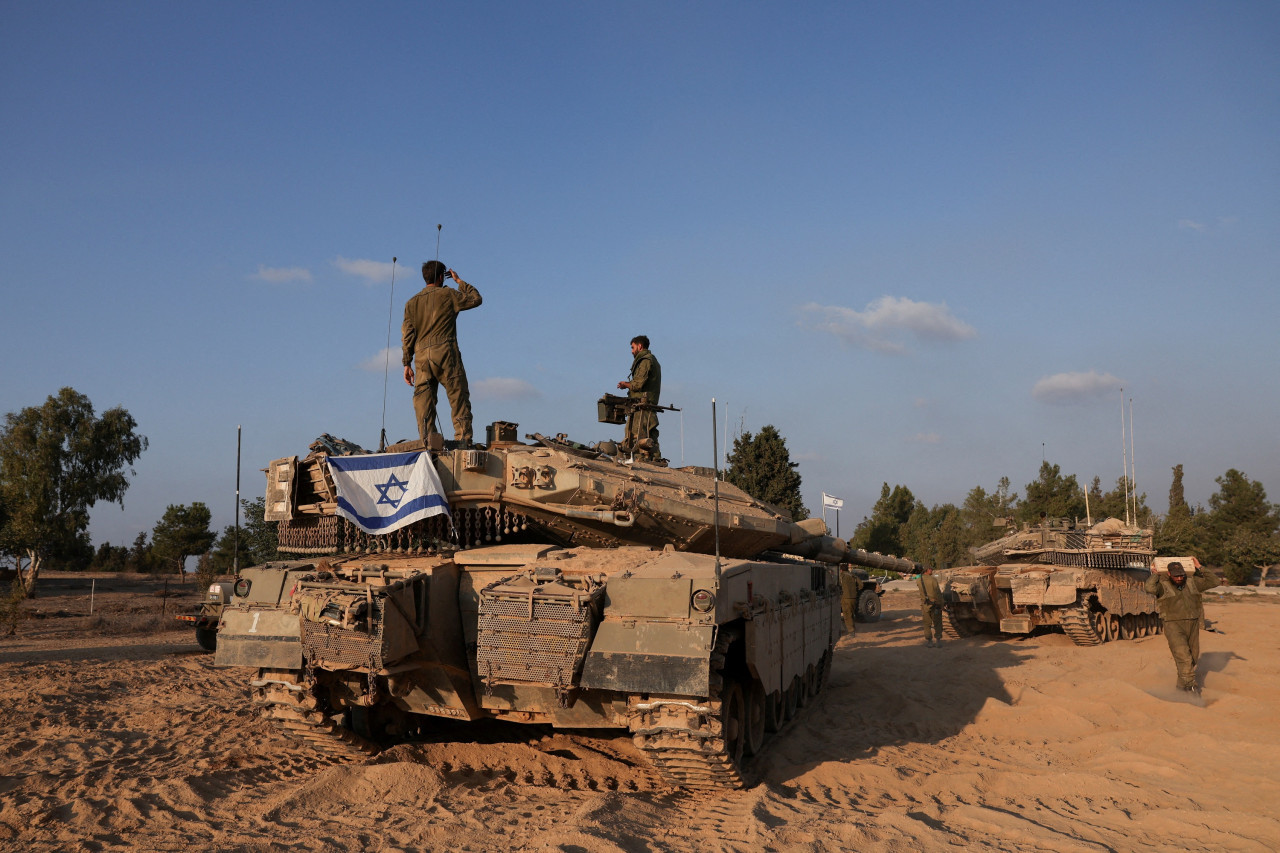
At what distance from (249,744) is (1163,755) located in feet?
27.7

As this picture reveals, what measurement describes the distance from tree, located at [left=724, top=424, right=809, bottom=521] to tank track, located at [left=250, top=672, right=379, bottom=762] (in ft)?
80.9

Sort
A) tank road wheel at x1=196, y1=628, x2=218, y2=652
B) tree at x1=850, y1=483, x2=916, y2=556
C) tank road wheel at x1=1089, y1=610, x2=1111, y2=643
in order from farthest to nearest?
tree at x1=850, y1=483, x2=916, y2=556 < tank road wheel at x1=1089, y1=610, x2=1111, y2=643 < tank road wheel at x1=196, y1=628, x2=218, y2=652

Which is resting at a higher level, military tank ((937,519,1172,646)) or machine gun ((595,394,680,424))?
machine gun ((595,394,680,424))

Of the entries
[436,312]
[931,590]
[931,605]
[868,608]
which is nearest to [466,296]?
[436,312]

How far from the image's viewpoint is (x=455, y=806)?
647 centimetres

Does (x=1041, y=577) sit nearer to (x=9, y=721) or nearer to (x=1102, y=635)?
(x=1102, y=635)

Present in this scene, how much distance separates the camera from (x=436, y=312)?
920 cm

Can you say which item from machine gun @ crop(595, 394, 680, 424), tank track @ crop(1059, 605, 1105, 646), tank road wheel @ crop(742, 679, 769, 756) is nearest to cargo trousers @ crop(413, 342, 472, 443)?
machine gun @ crop(595, 394, 680, 424)

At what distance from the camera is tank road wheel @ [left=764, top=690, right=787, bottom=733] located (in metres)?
8.91

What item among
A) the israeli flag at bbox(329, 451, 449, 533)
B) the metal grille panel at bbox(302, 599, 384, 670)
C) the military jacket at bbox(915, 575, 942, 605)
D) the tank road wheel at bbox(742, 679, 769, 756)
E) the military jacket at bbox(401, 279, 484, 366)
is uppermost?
the military jacket at bbox(401, 279, 484, 366)

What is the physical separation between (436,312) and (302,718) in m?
4.01

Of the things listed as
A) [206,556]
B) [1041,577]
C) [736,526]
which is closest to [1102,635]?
[1041,577]

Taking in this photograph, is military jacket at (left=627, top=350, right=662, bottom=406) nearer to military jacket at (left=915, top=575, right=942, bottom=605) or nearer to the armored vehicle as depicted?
the armored vehicle

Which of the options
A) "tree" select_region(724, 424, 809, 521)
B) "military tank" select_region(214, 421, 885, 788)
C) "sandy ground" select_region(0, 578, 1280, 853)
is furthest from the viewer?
"tree" select_region(724, 424, 809, 521)
